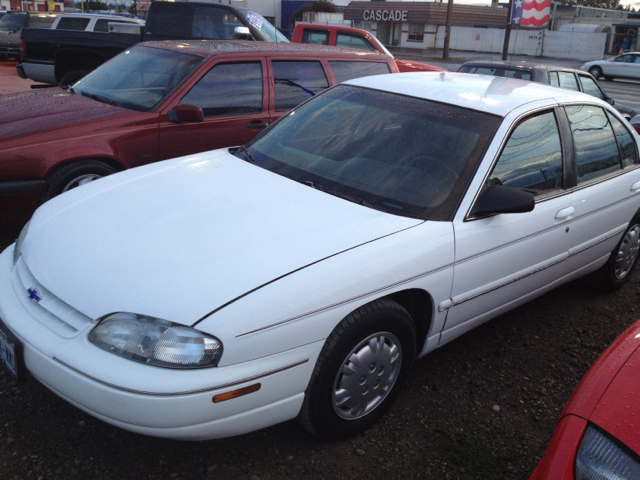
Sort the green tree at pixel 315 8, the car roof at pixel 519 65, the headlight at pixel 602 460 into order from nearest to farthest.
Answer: the headlight at pixel 602 460 → the car roof at pixel 519 65 → the green tree at pixel 315 8

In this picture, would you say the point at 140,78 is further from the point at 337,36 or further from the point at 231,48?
the point at 337,36

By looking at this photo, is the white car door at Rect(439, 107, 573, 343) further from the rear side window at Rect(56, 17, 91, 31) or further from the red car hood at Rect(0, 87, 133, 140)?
the rear side window at Rect(56, 17, 91, 31)

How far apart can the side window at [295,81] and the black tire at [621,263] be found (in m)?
3.09

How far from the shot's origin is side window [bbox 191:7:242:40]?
9.38 metres

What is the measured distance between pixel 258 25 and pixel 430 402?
25.0ft

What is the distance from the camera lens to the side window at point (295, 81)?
18.1ft

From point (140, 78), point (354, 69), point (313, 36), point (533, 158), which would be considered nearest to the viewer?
point (533, 158)

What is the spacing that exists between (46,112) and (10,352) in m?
2.96

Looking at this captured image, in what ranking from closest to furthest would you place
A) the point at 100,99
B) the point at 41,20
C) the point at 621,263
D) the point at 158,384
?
the point at 158,384, the point at 621,263, the point at 100,99, the point at 41,20

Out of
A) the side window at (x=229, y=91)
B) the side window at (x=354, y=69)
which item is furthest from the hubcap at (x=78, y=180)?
the side window at (x=354, y=69)

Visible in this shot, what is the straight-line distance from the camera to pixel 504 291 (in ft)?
10.4

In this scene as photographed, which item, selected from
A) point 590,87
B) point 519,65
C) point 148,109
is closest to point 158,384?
point 148,109

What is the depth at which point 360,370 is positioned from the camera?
256 centimetres

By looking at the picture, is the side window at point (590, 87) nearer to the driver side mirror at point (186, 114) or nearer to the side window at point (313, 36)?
the side window at point (313, 36)
